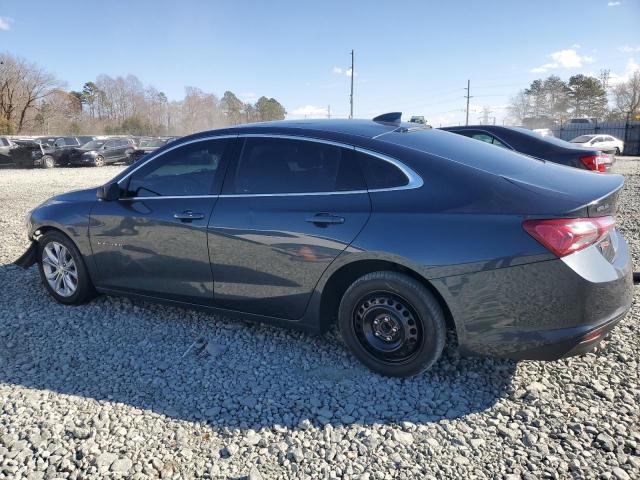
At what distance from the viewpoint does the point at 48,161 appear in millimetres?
24812

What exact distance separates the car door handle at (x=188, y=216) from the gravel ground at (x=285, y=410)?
93cm

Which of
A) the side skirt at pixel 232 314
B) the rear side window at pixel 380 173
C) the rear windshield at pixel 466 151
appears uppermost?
the rear windshield at pixel 466 151

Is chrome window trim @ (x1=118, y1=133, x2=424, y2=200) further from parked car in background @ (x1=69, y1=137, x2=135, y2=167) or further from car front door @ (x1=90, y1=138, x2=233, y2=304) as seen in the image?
parked car in background @ (x1=69, y1=137, x2=135, y2=167)

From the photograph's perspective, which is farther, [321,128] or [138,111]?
[138,111]

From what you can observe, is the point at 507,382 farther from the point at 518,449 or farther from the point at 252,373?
the point at 252,373

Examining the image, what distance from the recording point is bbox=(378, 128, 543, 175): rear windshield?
121 inches

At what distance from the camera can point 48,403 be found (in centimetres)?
295

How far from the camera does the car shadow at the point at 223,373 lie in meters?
2.85

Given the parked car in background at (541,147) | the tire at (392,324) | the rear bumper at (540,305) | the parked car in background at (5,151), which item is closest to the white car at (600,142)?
the parked car in background at (541,147)

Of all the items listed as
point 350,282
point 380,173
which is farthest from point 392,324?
point 380,173

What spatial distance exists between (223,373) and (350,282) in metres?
1.06

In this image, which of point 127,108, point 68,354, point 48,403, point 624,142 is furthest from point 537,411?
point 127,108

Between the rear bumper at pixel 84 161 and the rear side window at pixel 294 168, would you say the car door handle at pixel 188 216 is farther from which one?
the rear bumper at pixel 84 161

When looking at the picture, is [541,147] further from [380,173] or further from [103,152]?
[103,152]
